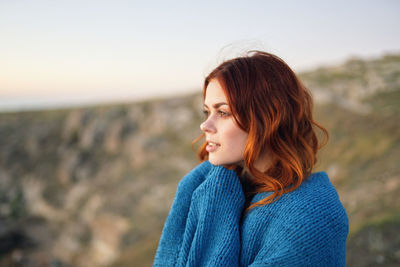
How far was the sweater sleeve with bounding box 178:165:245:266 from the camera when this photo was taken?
1.86 m

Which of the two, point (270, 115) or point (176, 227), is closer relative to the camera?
point (270, 115)

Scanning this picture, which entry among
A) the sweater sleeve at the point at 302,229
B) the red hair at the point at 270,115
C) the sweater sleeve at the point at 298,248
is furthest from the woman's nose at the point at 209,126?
the sweater sleeve at the point at 298,248

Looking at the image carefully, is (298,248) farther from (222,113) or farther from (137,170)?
(137,170)

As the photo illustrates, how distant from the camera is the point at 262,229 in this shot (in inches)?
73.3

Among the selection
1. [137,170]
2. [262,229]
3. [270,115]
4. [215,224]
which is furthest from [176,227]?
[137,170]

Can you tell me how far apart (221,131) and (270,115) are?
1.48 feet

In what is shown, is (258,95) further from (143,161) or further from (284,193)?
(143,161)

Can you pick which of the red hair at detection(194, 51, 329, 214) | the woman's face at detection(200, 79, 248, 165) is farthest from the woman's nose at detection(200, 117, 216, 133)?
the red hair at detection(194, 51, 329, 214)

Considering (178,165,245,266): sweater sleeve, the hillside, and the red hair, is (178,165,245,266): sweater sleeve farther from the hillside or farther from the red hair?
the hillside

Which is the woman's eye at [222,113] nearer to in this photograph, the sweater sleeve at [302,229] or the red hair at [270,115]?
the red hair at [270,115]

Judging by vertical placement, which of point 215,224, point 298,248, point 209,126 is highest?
point 209,126

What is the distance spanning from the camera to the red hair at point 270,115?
2.00 metres

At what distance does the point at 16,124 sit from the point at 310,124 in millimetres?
47895

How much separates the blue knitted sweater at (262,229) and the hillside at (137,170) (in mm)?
763
